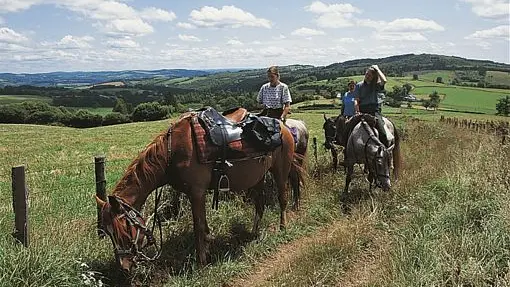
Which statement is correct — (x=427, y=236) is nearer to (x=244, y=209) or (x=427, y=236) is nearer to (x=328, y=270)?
(x=328, y=270)

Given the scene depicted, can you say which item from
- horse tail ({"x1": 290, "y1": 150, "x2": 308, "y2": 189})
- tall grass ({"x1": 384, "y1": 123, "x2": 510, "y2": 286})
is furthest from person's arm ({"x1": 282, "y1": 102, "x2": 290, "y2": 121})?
tall grass ({"x1": 384, "y1": 123, "x2": 510, "y2": 286})

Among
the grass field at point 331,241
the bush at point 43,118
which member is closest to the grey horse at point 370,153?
the grass field at point 331,241

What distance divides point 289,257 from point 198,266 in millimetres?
1200

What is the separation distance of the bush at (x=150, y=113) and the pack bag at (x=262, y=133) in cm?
5137

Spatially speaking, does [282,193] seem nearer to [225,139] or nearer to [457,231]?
[225,139]

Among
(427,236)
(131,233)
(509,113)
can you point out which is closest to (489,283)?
(427,236)

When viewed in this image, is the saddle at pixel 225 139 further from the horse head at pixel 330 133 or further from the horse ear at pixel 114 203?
the horse head at pixel 330 133

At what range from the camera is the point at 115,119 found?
57.8 meters

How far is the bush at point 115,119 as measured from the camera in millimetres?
57594

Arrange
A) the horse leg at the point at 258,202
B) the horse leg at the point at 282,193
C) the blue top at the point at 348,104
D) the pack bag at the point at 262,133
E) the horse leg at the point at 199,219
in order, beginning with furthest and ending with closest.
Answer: the blue top at the point at 348,104 → the horse leg at the point at 282,193 → the horse leg at the point at 258,202 → the pack bag at the point at 262,133 → the horse leg at the point at 199,219

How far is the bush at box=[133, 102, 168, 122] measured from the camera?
57.4 m

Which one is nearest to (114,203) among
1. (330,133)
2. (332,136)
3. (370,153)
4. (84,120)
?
(370,153)

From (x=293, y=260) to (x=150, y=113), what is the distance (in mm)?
54476

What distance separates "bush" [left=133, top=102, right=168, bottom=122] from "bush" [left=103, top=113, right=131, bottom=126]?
4.13ft
